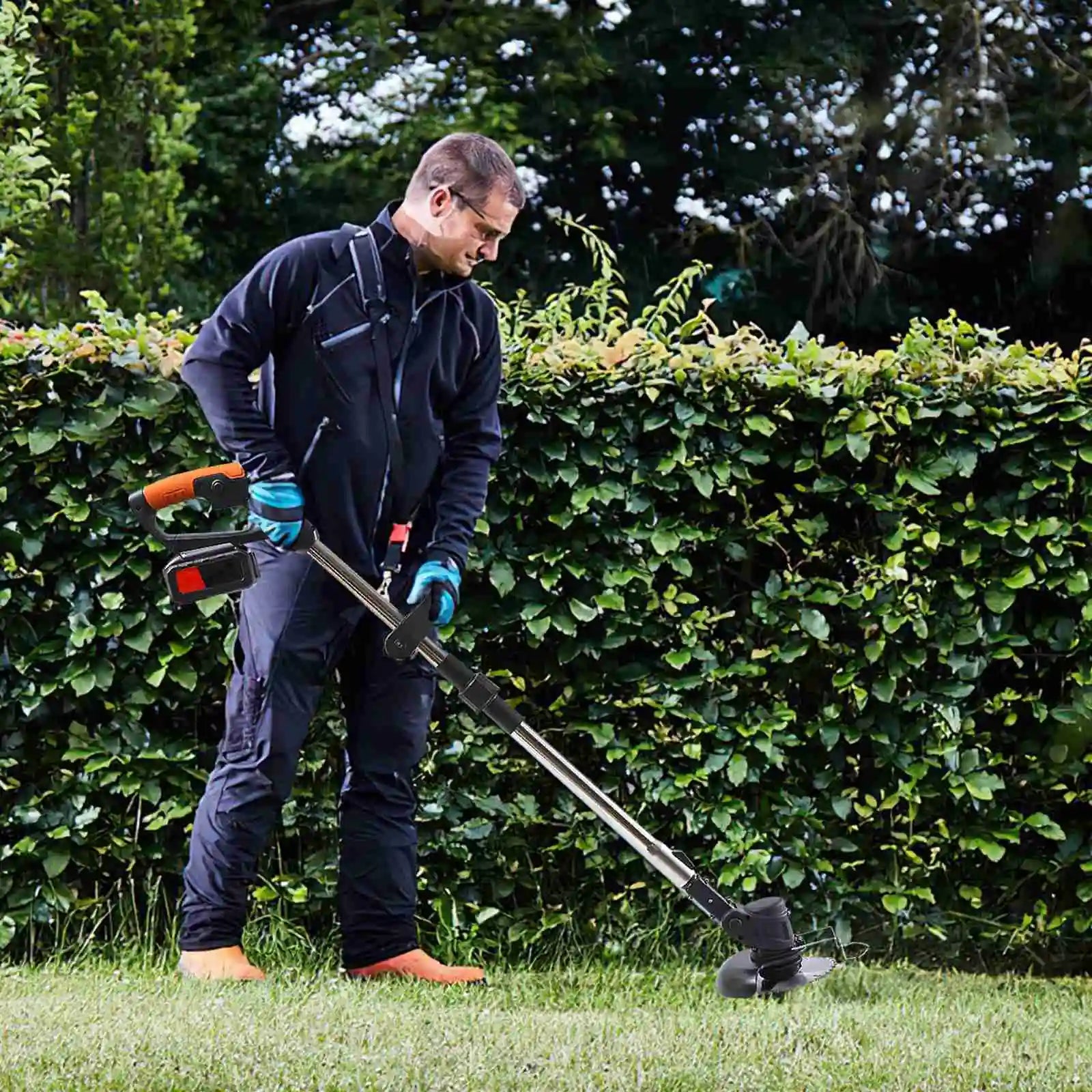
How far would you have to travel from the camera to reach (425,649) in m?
3.93

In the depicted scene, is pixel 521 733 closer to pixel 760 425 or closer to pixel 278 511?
pixel 278 511

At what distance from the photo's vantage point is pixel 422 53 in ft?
48.3

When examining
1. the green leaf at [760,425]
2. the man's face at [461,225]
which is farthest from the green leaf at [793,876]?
the man's face at [461,225]

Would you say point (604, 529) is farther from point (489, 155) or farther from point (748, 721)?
point (489, 155)

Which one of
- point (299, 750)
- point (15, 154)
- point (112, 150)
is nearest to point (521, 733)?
point (299, 750)

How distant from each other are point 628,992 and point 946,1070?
45.8 inches

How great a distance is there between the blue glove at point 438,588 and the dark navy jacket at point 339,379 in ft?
0.22

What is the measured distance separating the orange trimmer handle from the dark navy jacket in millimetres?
43

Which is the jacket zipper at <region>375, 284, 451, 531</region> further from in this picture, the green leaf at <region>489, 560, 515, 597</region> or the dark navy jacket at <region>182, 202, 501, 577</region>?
the green leaf at <region>489, 560, 515, 597</region>

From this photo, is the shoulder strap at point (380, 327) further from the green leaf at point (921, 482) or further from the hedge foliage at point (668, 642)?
the green leaf at point (921, 482)

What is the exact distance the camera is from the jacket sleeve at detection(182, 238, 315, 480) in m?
3.85

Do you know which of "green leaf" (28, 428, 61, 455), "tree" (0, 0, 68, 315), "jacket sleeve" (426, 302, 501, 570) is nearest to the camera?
"jacket sleeve" (426, 302, 501, 570)

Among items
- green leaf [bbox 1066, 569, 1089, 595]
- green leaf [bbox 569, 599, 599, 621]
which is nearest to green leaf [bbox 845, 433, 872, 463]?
green leaf [bbox 1066, 569, 1089, 595]

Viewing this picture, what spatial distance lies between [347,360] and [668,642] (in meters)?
1.42
